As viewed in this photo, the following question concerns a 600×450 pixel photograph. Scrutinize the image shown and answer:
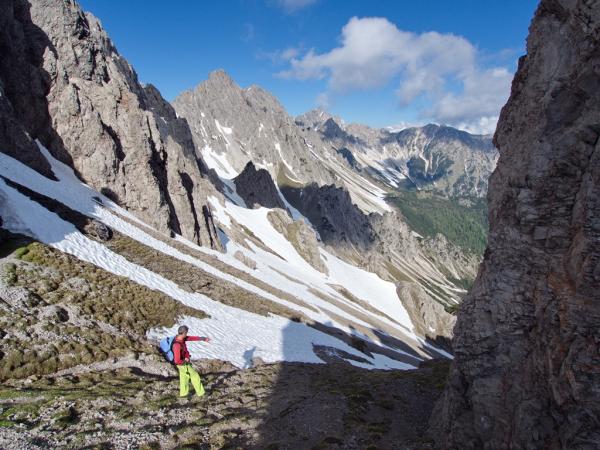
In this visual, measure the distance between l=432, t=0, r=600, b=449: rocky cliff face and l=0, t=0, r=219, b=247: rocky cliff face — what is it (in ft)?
134

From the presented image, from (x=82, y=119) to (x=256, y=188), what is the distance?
113 metres

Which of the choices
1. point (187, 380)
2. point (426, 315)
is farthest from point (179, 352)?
point (426, 315)

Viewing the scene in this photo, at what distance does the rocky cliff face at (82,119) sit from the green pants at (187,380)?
3083 centimetres

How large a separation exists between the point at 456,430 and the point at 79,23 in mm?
75494

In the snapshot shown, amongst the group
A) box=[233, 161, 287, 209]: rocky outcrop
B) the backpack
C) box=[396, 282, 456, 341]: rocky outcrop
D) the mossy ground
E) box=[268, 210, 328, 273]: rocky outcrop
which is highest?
box=[233, 161, 287, 209]: rocky outcrop

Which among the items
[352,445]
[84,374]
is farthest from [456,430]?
[84,374]

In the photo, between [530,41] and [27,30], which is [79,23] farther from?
[530,41]

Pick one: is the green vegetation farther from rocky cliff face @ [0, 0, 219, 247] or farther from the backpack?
rocky cliff face @ [0, 0, 219, 247]

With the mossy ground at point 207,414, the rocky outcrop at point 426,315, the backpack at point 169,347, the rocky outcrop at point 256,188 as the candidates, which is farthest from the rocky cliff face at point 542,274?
the rocky outcrop at point 256,188

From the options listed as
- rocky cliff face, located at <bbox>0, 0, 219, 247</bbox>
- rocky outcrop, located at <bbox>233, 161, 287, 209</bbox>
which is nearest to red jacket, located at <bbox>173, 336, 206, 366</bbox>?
rocky cliff face, located at <bbox>0, 0, 219, 247</bbox>

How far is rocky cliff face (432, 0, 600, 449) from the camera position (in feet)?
34.9

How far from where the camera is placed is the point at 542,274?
508 inches

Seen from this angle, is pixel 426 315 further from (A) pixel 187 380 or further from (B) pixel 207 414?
(B) pixel 207 414

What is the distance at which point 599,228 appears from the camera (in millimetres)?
10367
